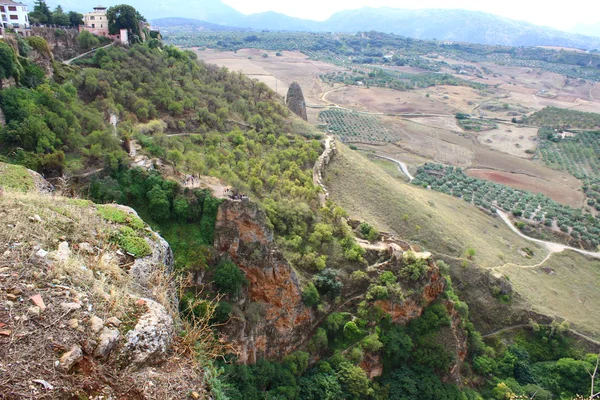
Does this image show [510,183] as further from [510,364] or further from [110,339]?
[110,339]

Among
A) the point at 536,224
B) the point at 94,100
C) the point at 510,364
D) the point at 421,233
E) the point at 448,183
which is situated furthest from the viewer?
the point at 448,183

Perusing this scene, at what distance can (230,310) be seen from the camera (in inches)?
1019

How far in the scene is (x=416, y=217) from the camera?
48781 millimetres

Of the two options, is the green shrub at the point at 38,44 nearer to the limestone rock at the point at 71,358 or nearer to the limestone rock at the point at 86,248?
the limestone rock at the point at 86,248

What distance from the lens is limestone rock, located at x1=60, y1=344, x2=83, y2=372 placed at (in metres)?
7.43

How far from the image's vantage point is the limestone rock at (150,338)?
8.38 meters

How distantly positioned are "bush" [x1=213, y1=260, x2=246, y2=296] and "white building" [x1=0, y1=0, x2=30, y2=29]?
1335 inches

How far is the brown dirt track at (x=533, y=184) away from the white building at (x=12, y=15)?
7571 cm

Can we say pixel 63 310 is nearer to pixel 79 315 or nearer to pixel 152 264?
pixel 79 315

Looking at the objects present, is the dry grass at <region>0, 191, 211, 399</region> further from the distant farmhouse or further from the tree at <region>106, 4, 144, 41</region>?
the tree at <region>106, 4, 144, 41</region>

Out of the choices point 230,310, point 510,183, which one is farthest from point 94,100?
point 510,183

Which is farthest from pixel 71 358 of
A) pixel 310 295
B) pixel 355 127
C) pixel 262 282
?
pixel 355 127

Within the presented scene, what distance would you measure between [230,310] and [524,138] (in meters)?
112

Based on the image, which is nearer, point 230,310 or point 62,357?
point 62,357
